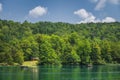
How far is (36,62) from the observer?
434 ft

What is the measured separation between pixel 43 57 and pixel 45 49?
5514 millimetres

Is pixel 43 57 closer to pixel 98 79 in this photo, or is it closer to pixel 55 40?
pixel 55 40

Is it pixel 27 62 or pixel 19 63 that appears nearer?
pixel 19 63

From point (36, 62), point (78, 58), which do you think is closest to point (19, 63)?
point (36, 62)

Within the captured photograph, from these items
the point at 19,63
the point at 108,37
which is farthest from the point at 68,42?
the point at 108,37

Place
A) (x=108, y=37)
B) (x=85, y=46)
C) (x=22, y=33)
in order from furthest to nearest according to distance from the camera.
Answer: (x=108, y=37), (x=22, y=33), (x=85, y=46)

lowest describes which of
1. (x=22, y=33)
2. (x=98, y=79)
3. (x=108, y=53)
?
(x=98, y=79)

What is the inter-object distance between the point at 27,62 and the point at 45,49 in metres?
9.31

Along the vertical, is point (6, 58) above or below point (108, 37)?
below

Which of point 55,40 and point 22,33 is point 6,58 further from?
point 22,33

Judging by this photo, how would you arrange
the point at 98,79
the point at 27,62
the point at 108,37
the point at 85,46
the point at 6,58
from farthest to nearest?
the point at 108,37 < the point at 85,46 < the point at 27,62 < the point at 6,58 < the point at 98,79

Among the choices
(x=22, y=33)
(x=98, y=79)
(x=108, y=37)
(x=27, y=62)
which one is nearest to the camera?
(x=98, y=79)

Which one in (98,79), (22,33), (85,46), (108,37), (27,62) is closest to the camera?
(98,79)

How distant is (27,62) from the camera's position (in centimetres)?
13175
